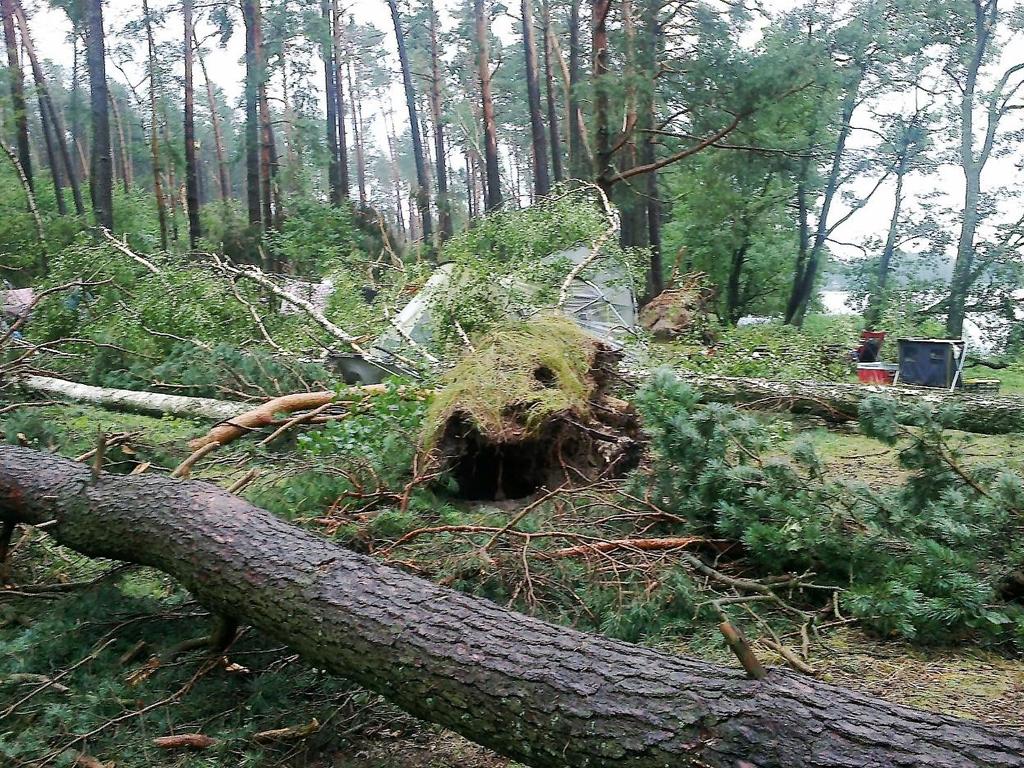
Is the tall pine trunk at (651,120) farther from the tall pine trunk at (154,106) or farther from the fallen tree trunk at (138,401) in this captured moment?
the tall pine trunk at (154,106)

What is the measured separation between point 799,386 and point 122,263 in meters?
8.02

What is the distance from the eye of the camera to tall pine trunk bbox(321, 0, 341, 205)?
835 inches

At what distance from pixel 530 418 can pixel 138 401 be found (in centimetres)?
470

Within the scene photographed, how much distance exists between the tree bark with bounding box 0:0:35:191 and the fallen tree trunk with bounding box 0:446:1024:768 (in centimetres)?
1640

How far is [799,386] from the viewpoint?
774 centimetres

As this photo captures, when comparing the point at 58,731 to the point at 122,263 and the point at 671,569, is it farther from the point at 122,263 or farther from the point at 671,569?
the point at 122,263

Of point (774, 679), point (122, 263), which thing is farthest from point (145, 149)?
point (774, 679)

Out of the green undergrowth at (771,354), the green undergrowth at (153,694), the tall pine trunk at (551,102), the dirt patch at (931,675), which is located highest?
the tall pine trunk at (551,102)

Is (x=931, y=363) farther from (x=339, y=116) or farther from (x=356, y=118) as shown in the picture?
(x=356, y=118)

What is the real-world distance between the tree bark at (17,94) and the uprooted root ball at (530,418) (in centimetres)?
1514

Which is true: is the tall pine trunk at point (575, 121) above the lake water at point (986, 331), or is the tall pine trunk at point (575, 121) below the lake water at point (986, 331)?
above

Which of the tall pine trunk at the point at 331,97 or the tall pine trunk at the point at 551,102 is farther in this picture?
the tall pine trunk at the point at 331,97

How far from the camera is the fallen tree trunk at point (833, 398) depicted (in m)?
7.12

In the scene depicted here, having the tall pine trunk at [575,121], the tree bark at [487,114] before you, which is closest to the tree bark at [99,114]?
the tree bark at [487,114]
